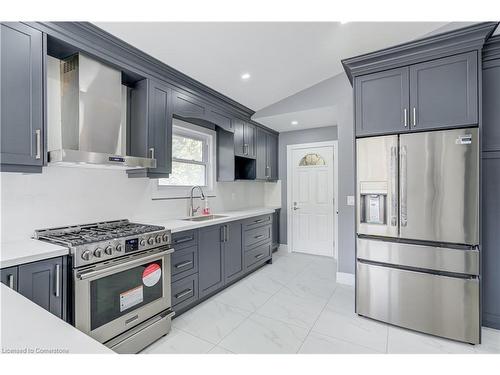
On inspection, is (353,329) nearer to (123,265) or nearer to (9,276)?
(123,265)

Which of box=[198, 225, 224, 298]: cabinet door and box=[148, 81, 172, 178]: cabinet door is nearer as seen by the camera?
box=[148, 81, 172, 178]: cabinet door

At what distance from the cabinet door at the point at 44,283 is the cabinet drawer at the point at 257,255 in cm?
237

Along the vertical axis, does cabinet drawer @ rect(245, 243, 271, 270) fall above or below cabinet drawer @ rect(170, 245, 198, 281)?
below

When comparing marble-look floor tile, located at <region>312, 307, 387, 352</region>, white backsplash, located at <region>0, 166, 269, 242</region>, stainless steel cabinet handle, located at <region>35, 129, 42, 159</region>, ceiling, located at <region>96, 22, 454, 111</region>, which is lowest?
marble-look floor tile, located at <region>312, 307, 387, 352</region>

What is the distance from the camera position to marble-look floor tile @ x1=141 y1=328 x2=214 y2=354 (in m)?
2.05

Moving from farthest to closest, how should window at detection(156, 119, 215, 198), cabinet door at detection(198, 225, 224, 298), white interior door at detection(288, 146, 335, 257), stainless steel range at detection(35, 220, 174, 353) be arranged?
white interior door at detection(288, 146, 335, 257)
window at detection(156, 119, 215, 198)
cabinet door at detection(198, 225, 224, 298)
stainless steel range at detection(35, 220, 174, 353)

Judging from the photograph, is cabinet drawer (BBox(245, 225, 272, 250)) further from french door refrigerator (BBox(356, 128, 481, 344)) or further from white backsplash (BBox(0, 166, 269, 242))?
french door refrigerator (BBox(356, 128, 481, 344))

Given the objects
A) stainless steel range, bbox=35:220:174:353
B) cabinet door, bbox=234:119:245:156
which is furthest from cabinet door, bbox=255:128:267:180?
stainless steel range, bbox=35:220:174:353

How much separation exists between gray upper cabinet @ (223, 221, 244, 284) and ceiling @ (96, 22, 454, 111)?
183 centimetres

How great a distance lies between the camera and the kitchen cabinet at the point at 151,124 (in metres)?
2.59

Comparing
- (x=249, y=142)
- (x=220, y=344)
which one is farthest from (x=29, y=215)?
(x=249, y=142)

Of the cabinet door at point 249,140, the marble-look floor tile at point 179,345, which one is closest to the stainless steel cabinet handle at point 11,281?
the marble-look floor tile at point 179,345

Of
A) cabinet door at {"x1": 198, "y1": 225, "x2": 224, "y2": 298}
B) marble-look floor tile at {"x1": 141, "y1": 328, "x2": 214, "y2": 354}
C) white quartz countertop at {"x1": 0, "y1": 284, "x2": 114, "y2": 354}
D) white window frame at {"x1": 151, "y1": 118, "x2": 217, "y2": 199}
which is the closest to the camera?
white quartz countertop at {"x1": 0, "y1": 284, "x2": 114, "y2": 354}
